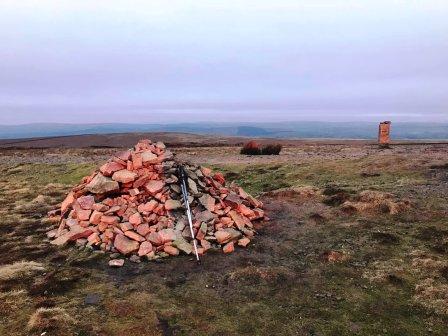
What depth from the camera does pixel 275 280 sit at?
489 inches

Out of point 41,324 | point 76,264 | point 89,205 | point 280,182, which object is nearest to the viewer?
point 41,324

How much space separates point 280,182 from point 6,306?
19.2 meters

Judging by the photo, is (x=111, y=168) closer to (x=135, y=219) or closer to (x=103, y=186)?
(x=103, y=186)

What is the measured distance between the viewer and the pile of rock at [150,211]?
15.1 m

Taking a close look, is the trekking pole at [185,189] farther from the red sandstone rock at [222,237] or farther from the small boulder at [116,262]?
the small boulder at [116,262]

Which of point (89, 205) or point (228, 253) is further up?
point (89, 205)

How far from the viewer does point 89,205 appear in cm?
1706

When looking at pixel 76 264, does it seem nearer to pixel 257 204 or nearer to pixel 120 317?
pixel 120 317

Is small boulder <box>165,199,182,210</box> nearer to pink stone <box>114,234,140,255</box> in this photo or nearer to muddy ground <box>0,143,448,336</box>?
pink stone <box>114,234,140,255</box>

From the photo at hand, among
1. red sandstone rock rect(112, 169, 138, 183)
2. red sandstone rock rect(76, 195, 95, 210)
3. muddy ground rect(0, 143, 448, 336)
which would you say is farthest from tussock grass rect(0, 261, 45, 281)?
red sandstone rock rect(112, 169, 138, 183)

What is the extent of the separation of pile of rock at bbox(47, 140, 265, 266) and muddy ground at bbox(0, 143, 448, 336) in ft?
2.40

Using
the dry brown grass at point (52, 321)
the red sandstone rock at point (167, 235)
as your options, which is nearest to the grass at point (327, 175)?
the red sandstone rock at point (167, 235)

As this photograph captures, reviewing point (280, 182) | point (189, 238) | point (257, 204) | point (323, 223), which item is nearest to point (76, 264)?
point (189, 238)

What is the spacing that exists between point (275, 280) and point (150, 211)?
6249 millimetres
